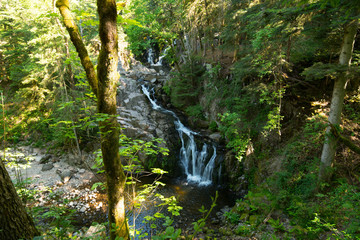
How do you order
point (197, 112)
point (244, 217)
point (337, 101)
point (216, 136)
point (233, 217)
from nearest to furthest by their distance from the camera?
point (337, 101) → point (244, 217) → point (233, 217) → point (216, 136) → point (197, 112)

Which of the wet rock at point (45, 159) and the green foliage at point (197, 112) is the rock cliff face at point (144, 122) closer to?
the green foliage at point (197, 112)

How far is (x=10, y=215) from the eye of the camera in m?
1.89

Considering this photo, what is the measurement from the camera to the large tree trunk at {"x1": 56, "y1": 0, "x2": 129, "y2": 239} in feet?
6.48

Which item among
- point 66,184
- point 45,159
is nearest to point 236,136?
point 66,184

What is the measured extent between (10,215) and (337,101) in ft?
24.1

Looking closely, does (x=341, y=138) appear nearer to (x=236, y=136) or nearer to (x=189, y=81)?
(x=236, y=136)

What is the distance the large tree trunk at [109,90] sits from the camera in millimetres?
1975

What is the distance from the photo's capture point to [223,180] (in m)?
11.0

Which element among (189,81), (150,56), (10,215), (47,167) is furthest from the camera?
(150,56)

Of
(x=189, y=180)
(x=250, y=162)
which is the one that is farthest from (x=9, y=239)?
(x=189, y=180)

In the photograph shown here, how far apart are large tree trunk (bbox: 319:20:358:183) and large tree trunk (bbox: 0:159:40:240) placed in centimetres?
699

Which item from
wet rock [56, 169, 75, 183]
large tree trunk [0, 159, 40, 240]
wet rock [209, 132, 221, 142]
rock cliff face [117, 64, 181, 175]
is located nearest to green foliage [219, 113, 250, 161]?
wet rock [209, 132, 221, 142]

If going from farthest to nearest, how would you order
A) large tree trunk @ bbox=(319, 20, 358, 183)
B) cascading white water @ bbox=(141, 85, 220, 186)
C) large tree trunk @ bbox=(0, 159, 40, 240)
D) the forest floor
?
cascading white water @ bbox=(141, 85, 220, 186)
the forest floor
large tree trunk @ bbox=(319, 20, 358, 183)
large tree trunk @ bbox=(0, 159, 40, 240)

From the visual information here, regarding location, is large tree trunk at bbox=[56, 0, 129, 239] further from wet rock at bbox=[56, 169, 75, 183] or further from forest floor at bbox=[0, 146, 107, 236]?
wet rock at bbox=[56, 169, 75, 183]
